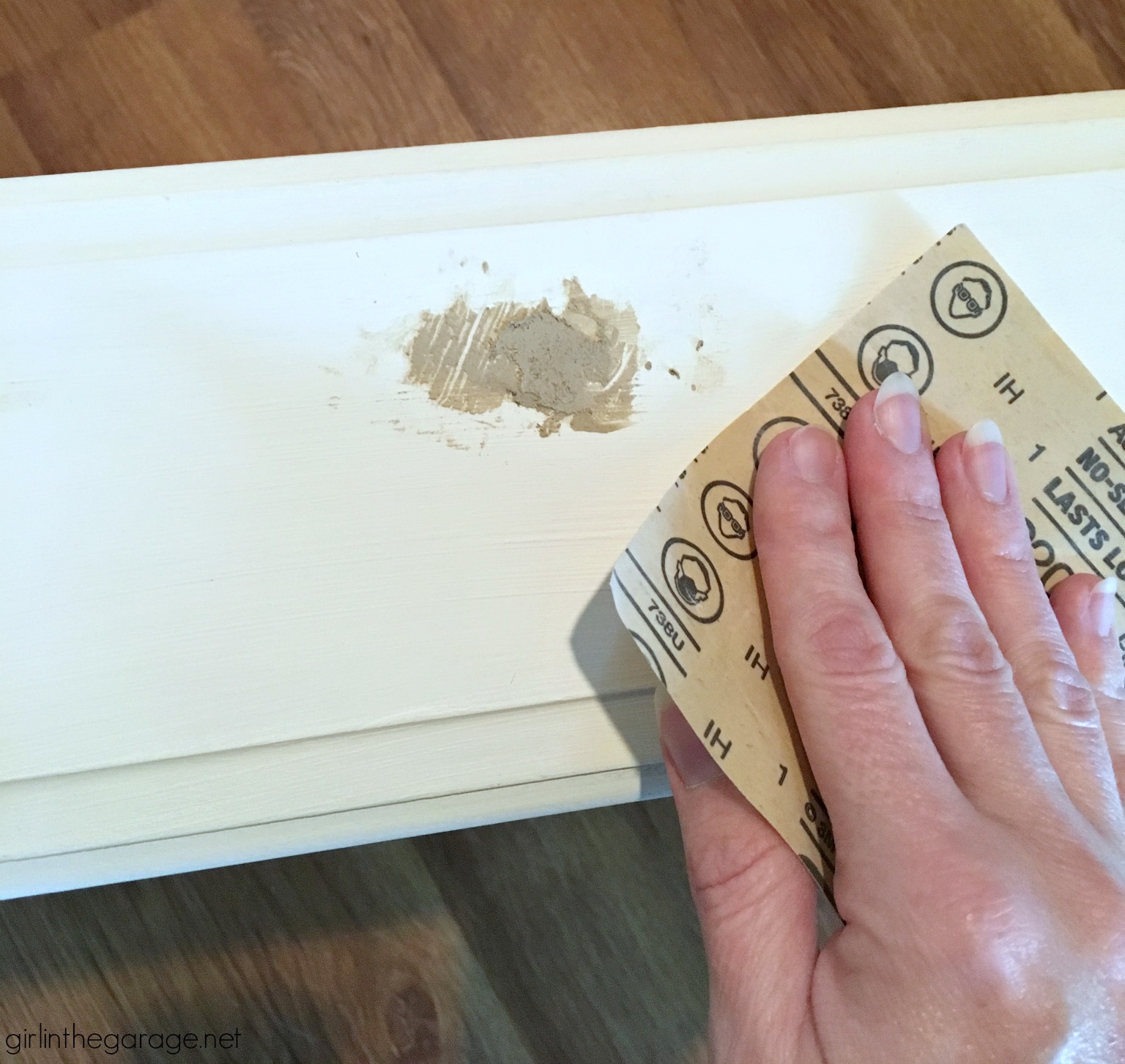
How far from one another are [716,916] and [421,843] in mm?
331

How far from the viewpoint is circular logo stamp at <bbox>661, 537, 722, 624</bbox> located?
373 millimetres

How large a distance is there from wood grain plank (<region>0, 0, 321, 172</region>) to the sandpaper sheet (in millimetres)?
472

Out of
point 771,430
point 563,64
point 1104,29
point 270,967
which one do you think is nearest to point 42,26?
point 563,64

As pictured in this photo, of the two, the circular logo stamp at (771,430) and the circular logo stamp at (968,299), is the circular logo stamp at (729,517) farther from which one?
the circular logo stamp at (968,299)

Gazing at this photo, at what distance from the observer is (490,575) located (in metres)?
0.42

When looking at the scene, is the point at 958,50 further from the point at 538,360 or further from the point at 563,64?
the point at 538,360

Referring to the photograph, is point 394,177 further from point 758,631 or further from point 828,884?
point 828,884

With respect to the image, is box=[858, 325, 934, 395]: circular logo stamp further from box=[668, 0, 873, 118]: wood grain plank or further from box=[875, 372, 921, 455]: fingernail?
box=[668, 0, 873, 118]: wood grain plank

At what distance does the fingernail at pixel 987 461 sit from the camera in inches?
15.7

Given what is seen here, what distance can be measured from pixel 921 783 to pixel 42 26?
777 mm

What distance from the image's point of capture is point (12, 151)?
60 cm

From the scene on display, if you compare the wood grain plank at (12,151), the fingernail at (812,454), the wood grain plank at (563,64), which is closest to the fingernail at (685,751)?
the fingernail at (812,454)

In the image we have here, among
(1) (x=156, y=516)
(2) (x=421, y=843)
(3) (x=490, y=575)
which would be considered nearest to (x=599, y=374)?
(3) (x=490, y=575)

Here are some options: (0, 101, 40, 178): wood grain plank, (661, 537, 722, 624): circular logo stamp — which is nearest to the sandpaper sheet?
(661, 537, 722, 624): circular logo stamp
